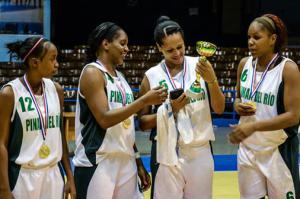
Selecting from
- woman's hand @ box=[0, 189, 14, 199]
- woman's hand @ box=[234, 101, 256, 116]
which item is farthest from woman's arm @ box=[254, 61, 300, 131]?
woman's hand @ box=[0, 189, 14, 199]

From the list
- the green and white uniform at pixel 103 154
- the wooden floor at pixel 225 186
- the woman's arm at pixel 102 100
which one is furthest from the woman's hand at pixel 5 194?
the wooden floor at pixel 225 186

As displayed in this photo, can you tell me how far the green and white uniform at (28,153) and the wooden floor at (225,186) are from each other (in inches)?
103

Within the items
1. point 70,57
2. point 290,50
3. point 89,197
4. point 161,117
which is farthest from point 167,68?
point 290,50

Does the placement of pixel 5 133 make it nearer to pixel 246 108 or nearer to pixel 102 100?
pixel 102 100

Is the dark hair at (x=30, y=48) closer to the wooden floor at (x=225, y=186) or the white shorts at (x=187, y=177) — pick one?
the white shorts at (x=187, y=177)

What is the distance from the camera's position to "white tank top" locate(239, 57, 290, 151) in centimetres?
316

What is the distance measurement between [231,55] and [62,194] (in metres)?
10.2

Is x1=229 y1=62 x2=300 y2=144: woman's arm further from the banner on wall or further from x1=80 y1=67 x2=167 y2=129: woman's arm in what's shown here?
the banner on wall

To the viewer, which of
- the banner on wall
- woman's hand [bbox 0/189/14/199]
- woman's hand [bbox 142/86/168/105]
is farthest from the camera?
the banner on wall

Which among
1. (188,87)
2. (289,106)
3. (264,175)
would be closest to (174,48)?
(188,87)

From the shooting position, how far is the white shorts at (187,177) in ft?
10.5

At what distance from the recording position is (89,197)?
311cm

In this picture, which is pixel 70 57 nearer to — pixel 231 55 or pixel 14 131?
pixel 231 55

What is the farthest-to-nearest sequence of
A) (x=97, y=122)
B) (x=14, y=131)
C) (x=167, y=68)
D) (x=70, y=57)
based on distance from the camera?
(x=70, y=57) < (x=167, y=68) < (x=97, y=122) < (x=14, y=131)
